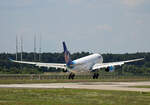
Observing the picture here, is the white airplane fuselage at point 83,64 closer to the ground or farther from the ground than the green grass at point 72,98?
farther from the ground

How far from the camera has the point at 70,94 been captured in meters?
56.9

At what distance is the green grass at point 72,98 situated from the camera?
47822mm

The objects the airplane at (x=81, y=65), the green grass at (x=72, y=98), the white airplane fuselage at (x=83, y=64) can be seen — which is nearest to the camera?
the green grass at (x=72, y=98)

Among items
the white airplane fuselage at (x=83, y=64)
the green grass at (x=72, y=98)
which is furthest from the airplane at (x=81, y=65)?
the green grass at (x=72, y=98)

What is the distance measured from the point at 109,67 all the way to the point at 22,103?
5007 cm

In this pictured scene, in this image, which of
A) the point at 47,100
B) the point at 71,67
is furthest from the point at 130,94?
the point at 71,67

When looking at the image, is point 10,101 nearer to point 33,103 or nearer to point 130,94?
point 33,103

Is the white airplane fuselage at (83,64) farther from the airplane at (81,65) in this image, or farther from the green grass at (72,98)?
the green grass at (72,98)

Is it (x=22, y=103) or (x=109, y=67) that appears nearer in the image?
(x=22, y=103)

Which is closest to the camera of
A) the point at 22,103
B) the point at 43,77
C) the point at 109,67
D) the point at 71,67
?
the point at 22,103

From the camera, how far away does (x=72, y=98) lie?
52250 millimetres

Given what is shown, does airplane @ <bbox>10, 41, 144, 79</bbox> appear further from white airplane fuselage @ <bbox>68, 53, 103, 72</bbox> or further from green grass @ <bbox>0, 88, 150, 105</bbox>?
green grass @ <bbox>0, 88, 150, 105</bbox>

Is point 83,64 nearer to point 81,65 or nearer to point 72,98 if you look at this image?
point 81,65

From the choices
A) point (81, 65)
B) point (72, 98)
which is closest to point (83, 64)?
point (81, 65)
